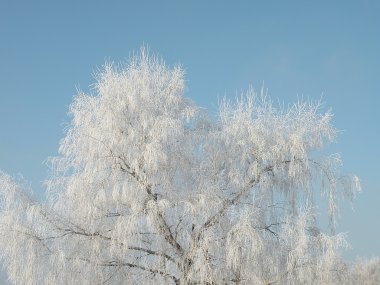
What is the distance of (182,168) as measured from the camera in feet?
39.5

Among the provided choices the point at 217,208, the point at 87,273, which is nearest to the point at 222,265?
the point at 217,208

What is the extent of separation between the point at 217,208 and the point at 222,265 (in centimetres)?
112

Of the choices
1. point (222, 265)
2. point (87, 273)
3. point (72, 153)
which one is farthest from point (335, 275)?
point (72, 153)

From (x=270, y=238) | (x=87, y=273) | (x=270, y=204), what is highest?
(x=270, y=204)

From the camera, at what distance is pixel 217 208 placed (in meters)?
11.3

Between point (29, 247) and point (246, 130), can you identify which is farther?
point (246, 130)

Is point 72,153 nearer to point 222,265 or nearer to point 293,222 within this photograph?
point 222,265

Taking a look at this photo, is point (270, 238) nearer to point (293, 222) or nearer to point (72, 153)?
point (293, 222)

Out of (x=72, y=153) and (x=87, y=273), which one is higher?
(x=72, y=153)

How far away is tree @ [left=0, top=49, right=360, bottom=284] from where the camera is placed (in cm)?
1100

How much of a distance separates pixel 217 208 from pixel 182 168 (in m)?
1.28

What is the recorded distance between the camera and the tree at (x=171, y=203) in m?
11.0

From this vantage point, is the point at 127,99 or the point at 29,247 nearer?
the point at 29,247

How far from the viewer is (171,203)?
11.2m
